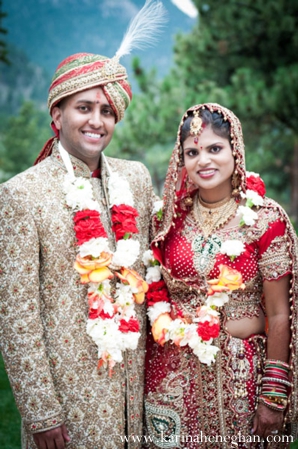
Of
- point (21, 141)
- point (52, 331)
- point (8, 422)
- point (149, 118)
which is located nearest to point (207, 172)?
point (52, 331)

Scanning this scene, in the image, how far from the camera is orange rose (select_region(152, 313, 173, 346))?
2.79m

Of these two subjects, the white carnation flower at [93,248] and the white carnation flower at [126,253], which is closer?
the white carnation flower at [93,248]

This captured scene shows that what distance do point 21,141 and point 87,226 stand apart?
13.3 metres

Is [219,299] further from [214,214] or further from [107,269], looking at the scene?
[107,269]

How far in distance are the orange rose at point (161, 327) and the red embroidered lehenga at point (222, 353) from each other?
3.3 inches

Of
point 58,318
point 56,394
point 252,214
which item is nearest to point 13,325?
point 58,318

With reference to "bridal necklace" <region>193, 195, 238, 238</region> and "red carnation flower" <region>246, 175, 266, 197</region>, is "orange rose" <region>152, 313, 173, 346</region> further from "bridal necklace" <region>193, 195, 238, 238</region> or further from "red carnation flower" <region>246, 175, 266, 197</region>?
"red carnation flower" <region>246, 175, 266, 197</region>

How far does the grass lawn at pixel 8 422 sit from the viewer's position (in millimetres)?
4078

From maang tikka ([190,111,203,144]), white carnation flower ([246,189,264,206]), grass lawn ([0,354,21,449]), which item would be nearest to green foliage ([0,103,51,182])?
grass lawn ([0,354,21,449])

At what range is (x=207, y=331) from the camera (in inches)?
105

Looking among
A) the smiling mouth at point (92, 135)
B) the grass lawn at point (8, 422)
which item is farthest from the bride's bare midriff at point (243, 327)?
the grass lawn at point (8, 422)

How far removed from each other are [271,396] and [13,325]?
1.34 meters

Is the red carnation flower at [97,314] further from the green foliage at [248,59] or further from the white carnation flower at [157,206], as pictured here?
the green foliage at [248,59]

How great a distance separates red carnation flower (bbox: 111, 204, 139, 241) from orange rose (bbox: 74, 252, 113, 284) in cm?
21
